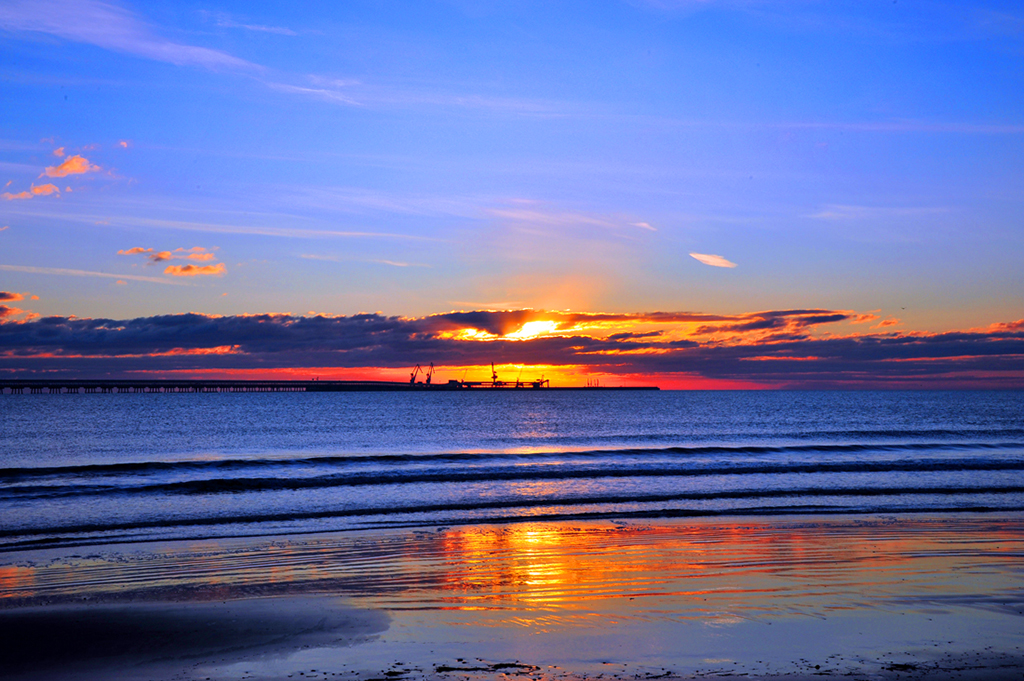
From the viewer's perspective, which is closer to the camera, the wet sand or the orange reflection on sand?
the wet sand

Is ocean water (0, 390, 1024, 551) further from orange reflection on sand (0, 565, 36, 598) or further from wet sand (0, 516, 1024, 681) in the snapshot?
wet sand (0, 516, 1024, 681)

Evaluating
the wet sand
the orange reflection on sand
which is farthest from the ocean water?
the wet sand

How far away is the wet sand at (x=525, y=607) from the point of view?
8094mm

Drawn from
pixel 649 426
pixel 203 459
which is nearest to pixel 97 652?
pixel 203 459

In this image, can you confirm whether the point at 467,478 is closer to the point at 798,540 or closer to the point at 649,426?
the point at 798,540

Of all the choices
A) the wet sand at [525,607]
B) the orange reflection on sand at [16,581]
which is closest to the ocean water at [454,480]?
the orange reflection on sand at [16,581]

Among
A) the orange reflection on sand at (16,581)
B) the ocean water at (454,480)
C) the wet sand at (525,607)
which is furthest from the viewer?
the ocean water at (454,480)

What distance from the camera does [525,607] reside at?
10281mm

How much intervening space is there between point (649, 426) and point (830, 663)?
58488 millimetres

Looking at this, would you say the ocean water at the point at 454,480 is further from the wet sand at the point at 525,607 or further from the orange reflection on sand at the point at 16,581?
the wet sand at the point at 525,607

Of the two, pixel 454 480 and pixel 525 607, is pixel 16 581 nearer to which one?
pixel 525 607

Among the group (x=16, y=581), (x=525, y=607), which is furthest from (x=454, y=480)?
(x=525, y=607)

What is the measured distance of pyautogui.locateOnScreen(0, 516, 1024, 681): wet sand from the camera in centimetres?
809

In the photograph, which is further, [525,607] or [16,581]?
[16,581]
